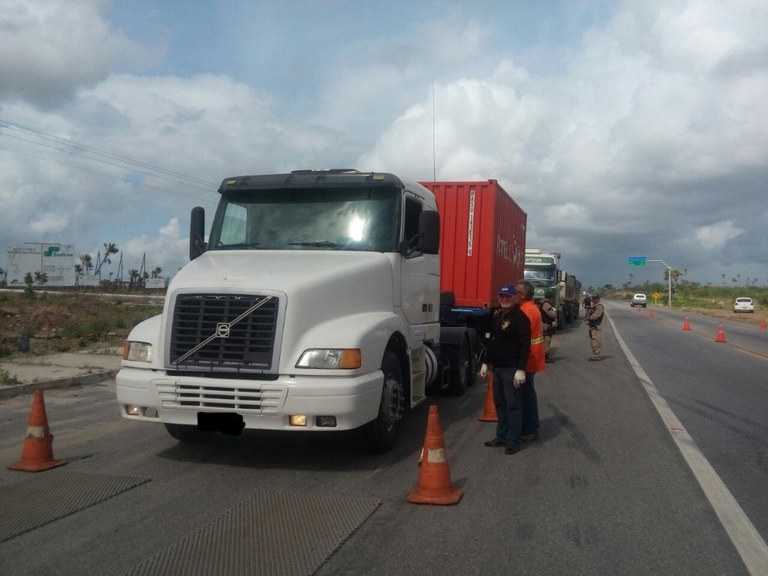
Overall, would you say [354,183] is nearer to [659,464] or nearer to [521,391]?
[521,391]

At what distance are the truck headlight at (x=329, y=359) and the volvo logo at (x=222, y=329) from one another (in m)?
0.69

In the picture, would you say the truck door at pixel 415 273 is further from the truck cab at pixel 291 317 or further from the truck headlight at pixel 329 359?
the truck headlight at pixel 329 359

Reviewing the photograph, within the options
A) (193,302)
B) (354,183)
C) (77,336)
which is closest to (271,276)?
(193,302)

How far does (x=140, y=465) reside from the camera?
686 cm

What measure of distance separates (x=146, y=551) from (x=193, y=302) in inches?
95.0

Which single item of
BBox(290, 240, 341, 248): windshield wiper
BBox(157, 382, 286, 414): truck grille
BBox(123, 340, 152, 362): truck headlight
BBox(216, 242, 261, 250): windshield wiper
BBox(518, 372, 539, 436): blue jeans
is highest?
BBox(290, 240, 341, 248): windshield wiper

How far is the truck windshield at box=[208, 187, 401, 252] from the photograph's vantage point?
7.61 metres

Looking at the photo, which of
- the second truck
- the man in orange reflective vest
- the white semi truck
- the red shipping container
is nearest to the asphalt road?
the man in orange reflective vest

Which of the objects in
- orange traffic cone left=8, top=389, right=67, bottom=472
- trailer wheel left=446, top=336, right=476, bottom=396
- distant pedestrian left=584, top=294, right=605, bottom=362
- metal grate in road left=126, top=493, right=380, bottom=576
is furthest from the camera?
distant pedestrian left=584, top=294, right=605, bottom=362

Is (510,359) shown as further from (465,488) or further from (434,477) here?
(434,477)

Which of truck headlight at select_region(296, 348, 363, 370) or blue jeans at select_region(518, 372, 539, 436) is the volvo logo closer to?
truck headlight at select_region(296, 348, 363, 370)

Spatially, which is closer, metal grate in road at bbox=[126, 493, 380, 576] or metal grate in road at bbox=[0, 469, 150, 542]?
metal grate in road at bbox=[126, 493, 380, 576]

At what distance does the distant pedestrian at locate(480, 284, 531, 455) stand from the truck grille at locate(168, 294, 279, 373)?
8.51 feet

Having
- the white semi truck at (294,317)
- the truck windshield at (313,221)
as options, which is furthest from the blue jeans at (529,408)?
the truck windshield at (313,221)
